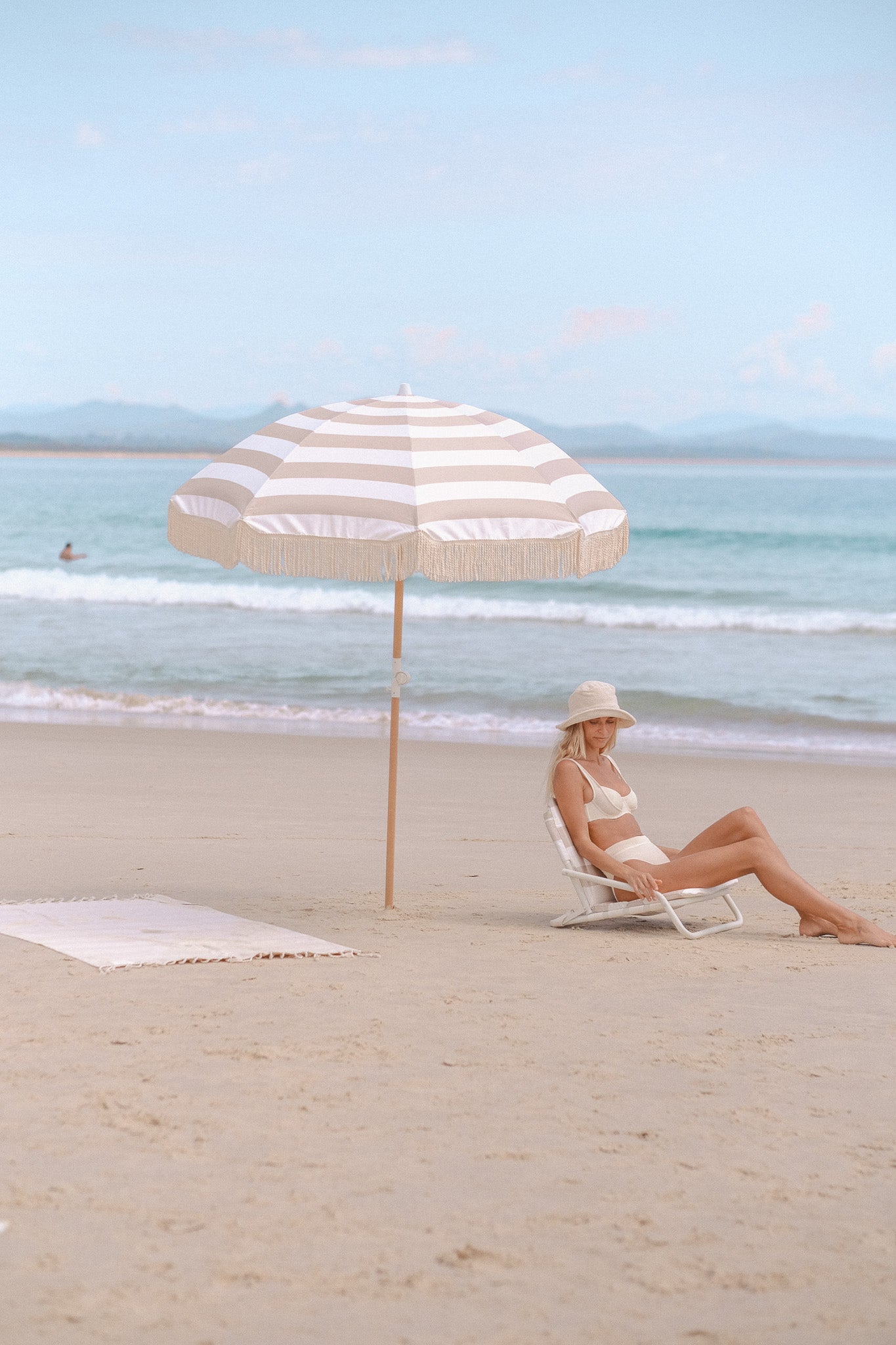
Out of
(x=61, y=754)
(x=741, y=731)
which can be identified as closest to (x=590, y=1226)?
(x=61, y=754)

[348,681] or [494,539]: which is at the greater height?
[494,539]

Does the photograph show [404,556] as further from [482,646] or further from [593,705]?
[482,646]

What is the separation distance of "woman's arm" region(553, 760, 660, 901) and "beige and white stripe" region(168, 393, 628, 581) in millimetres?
921

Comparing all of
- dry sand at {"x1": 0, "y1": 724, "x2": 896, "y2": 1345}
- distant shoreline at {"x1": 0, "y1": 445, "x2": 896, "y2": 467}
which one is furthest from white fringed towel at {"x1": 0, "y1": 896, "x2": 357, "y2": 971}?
distant shoreline at {"x1": 0, "y1": 445, "x2": 896, "y2": 467}

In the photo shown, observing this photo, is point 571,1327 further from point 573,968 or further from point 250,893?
point 250,893

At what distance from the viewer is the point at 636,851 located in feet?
19.9

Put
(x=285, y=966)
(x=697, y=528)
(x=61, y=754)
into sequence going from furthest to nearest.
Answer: (x=697, y=528), (x=61, y=754), (x=285, y=966)

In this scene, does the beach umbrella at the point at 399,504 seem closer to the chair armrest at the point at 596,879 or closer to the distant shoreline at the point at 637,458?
the chair armrest at the point at 596,879

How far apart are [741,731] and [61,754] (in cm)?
682

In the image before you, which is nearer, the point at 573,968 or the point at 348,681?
the point at 573,968

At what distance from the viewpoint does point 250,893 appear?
6.71m

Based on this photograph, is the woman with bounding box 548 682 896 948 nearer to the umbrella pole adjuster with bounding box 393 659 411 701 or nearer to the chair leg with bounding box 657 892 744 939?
the chair leg with bounding box 657 892 744 939

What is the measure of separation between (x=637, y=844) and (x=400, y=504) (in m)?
1.91

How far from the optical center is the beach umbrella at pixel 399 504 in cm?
524
